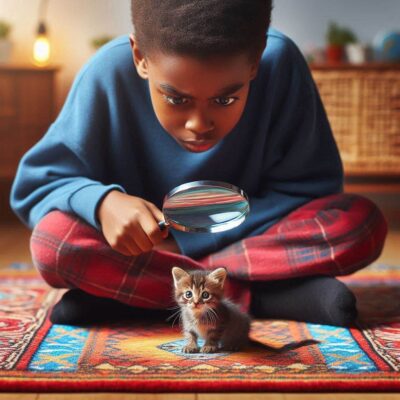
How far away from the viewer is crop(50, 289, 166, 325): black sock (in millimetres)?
1445

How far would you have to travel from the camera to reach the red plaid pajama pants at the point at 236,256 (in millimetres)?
1412

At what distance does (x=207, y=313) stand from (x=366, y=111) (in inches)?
67.8

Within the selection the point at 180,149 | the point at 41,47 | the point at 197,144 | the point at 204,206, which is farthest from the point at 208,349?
the point at 41,47

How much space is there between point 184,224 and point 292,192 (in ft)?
1.64

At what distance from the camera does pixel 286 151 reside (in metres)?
1.63

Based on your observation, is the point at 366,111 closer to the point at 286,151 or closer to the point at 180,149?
the point at 286,151

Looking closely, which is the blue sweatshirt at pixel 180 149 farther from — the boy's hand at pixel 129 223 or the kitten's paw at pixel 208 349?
the kitten's paw at pixel 208 349

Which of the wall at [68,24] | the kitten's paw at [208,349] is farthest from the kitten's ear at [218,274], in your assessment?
the wall at [68,24]

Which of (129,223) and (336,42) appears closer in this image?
(129,223)

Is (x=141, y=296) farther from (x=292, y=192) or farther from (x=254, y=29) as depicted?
(x=254, y=29)

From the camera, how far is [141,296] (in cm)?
145

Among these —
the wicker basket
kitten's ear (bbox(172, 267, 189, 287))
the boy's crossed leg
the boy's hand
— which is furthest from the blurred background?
kitten's ear (bbox(172, 267, 189, 287))

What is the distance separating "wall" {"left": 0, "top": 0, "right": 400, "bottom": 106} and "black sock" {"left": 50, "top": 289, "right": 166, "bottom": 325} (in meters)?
1.80

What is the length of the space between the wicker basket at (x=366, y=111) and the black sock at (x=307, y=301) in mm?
1377
